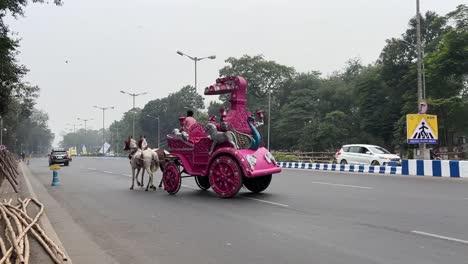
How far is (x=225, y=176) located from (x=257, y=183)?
1445mm

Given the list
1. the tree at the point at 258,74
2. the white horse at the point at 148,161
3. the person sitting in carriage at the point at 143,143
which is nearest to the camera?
the white horse at the point at 148,161

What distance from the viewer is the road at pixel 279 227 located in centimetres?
611

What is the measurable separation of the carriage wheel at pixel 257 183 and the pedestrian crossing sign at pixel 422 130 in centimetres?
1131

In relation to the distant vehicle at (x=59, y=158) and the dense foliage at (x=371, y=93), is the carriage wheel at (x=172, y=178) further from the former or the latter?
the distant vehicle at (x=59, y=158)

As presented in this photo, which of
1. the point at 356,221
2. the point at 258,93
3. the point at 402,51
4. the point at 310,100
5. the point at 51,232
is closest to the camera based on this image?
the point at 51,232

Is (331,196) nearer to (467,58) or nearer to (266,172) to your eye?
(266,172)

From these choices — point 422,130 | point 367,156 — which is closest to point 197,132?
point 422,130

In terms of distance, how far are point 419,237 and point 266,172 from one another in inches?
219

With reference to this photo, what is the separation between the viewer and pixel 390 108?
185ft

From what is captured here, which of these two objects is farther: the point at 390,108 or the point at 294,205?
the point at 390,108

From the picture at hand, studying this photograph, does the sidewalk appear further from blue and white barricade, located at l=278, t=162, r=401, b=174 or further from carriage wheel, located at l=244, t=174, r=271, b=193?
blue and white barricade, located at l=278, t=162, r=401, b=174

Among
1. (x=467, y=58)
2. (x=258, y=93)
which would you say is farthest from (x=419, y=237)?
(x=258, y=93)

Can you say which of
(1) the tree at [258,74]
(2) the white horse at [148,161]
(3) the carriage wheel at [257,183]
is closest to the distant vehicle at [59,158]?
(2) the white horse at [148,161]

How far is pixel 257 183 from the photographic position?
1327cm
